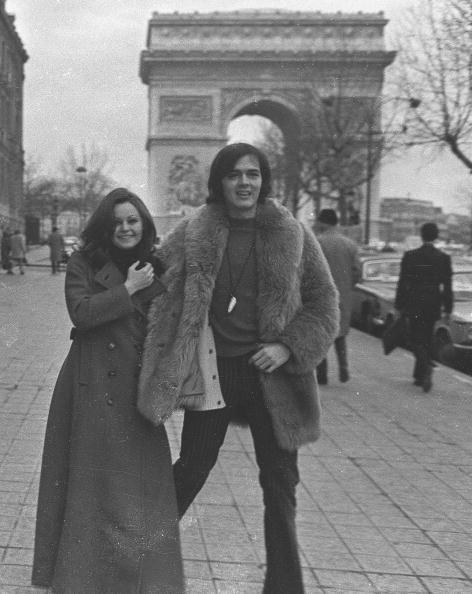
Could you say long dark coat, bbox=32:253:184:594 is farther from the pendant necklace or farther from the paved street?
the paved street

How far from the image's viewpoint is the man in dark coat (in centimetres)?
952

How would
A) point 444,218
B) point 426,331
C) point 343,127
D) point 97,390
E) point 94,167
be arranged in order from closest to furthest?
1. point 97,390
2. point 426,331
3. point 343,127
4. point 94,167
5. point 444,218

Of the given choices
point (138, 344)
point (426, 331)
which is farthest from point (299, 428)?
point (426, 331)

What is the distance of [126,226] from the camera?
3.44 m

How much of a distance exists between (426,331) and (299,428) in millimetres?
6268

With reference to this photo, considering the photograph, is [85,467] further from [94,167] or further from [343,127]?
[94,167]

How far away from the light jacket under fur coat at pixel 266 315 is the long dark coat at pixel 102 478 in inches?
4.8

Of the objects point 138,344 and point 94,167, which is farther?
point 94,167

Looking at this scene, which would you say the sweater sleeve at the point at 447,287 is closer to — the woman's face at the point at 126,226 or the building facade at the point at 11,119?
the woman's face at the point at 126,226

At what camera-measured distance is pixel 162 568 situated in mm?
3365

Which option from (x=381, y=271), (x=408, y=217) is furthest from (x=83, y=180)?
(x=408, y=217)

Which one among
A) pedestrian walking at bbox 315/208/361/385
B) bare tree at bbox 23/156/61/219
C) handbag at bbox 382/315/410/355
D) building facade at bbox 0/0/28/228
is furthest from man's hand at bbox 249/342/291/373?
bare tree at bbox 23/156/61/219

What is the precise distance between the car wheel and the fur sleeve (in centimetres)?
Result: 818

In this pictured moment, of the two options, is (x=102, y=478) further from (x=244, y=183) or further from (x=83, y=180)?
(x=83, y=180)
